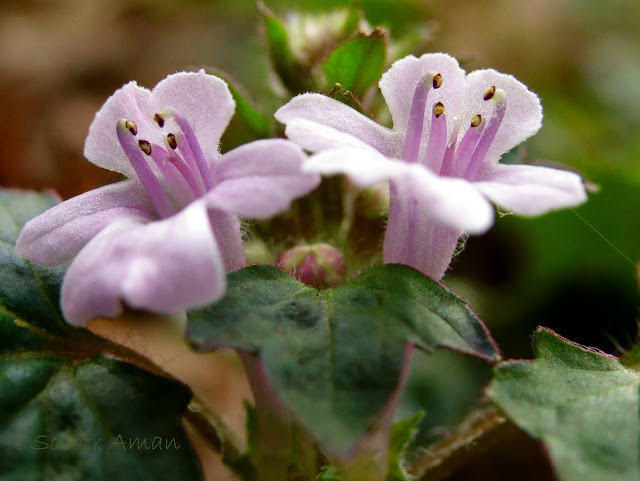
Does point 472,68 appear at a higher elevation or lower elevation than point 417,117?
lower

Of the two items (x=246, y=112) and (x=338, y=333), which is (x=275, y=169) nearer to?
(x=338, y=333)

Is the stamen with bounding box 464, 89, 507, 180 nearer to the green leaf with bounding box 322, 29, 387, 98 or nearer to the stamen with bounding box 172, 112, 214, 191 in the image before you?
the green leaf with bounding box 322, 29, 387, 98

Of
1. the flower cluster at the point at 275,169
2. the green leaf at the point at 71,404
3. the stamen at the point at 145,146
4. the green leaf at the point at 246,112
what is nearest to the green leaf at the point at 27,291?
the green leaf at the point at 71,404

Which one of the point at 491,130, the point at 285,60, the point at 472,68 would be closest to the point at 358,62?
the point at 285,60

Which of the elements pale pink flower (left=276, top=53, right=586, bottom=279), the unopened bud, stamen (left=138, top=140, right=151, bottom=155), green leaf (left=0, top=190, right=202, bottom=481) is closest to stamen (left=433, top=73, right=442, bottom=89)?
pale pink flower (left=276, top=53, right=586, bottom=279)

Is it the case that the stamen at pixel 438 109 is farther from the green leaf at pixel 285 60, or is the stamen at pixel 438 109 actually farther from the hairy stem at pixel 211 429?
the hairy stem at pixel 211 429

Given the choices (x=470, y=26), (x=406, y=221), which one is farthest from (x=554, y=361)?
(x=470, y=26)
